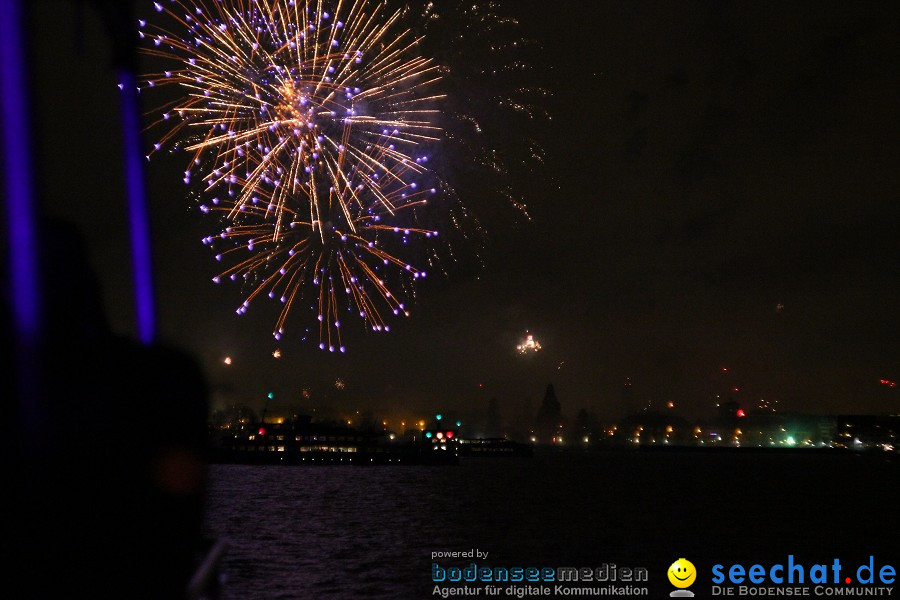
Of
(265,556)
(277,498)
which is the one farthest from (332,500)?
(265,556)

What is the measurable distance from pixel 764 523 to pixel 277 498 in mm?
42731

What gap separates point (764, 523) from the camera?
61.7 metres

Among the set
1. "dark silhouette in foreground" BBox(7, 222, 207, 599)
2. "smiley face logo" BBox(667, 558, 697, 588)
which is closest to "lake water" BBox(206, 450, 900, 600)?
"smiley face logo" BBox(667, 558, 697, 588)

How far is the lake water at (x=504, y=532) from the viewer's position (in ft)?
120

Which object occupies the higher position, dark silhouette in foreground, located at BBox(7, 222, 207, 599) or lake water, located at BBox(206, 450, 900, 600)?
dark silhouette in foreground, located at BBox(7, 222, 207, 599)

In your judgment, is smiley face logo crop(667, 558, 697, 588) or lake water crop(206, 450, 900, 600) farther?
lake water crop(206, 450, 900, 600)

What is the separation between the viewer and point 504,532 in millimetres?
51969

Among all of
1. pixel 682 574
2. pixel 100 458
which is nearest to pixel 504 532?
pixel 682 574

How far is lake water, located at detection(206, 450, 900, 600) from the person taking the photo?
1438 inches

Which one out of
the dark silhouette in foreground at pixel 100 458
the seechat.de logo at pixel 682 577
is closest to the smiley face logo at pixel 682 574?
the seechat.de logo at pixel 682 577

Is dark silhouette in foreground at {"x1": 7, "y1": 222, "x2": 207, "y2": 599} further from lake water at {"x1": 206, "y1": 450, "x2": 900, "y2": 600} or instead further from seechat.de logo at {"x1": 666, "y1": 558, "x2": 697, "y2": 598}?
seechat.de logo at {"x1": 666, "y1": 558, "x2": 697, "y2": 598}

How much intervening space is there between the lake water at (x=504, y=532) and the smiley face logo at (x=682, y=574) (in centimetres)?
A: 53

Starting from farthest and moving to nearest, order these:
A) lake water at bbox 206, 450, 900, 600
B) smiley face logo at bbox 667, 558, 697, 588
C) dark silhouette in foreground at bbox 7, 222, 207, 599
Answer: lake water at bbox 206, 450, 900, 600, smiley face logo at bbox 667, 558, 697, 588, dark silhouette in foreground at bbox 7, 222, 207, 599

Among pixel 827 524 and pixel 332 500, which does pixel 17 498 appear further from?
pixel 332 500
